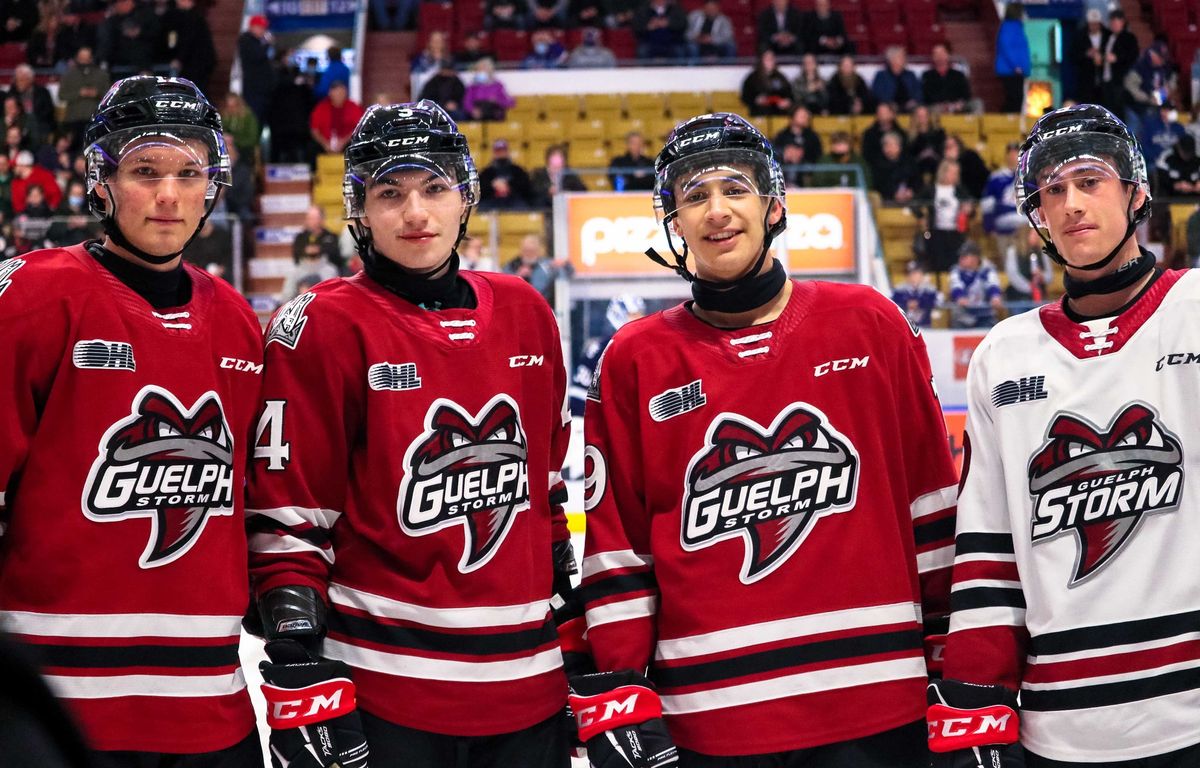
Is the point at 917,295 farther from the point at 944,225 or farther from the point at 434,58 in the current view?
the point at 434,58

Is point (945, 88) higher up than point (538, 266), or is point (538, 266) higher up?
point (945, 88)

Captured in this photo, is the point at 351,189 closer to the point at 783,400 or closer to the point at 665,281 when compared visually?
the point at 783,400

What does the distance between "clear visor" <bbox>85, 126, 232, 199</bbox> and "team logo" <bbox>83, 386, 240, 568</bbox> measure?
449 millimetres

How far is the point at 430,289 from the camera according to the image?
8.89 feet

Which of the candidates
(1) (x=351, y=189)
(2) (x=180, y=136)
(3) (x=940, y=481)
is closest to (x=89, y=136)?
(2) (x=180, y=136)

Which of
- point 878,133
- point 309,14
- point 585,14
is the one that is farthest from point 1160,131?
point 309,14

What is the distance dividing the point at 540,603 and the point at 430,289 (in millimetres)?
668

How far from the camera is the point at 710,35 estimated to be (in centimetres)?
1392

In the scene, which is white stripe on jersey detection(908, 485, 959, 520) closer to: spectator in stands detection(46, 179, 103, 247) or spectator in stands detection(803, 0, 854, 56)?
spectator in stands detection(46, 179, 103, 247)

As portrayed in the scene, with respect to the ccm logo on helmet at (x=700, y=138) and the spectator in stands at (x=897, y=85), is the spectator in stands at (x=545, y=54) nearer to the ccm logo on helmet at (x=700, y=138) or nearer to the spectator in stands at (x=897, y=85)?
the spectator in stands at (x=897, y=85)

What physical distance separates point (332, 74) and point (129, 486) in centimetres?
1083

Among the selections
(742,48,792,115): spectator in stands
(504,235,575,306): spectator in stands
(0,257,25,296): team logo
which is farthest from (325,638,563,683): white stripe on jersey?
(742,48,792,115): spectator in stands

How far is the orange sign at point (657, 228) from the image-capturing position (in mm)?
8922

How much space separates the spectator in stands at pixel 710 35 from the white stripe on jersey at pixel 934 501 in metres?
11.8
